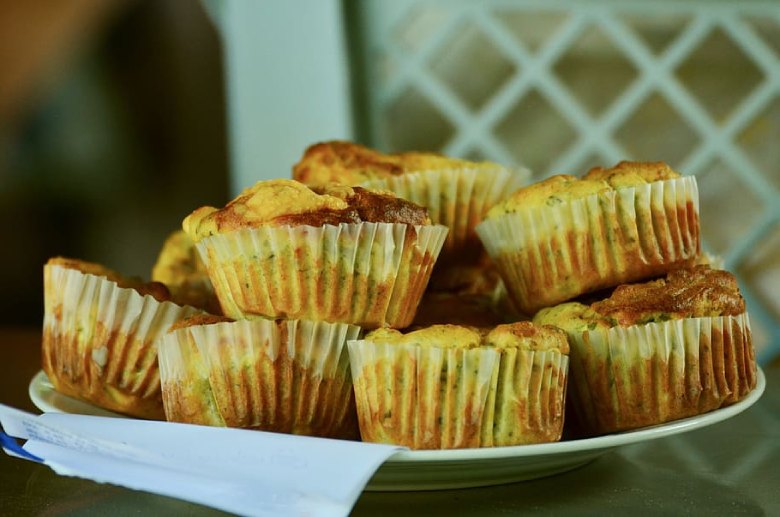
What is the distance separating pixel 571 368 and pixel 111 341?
0.59m

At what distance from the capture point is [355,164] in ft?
4.25

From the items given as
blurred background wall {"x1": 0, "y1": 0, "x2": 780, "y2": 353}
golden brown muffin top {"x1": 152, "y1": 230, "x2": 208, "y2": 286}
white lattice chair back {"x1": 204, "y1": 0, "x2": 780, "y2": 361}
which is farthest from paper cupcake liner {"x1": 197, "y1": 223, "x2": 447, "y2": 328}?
white lattice chair back {"x1": 204, "y1": 0, "x2": 780, "y2": 361}

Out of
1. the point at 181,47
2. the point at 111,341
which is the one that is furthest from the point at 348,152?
the point at 181,47

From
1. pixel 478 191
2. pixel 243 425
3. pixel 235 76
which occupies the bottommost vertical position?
pixel 243 425

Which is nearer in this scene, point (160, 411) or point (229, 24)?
point (160, 411)

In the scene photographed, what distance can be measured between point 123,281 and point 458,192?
50cm

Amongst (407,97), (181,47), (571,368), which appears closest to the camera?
(571,368)

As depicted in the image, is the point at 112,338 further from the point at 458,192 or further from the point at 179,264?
the point at 458,192

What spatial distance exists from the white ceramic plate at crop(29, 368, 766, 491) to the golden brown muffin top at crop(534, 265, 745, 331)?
12 cm

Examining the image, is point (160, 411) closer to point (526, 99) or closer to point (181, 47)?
point (526, 99)

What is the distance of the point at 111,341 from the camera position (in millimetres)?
1140

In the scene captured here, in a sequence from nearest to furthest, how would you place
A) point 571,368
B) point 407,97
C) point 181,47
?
point 571,368 → point 407,97 → point 181,47

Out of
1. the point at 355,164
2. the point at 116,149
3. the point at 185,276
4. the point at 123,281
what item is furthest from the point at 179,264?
the point at 116,149

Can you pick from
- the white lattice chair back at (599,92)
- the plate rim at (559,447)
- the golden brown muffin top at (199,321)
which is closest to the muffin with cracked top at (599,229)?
the plate rim at (559,447)
